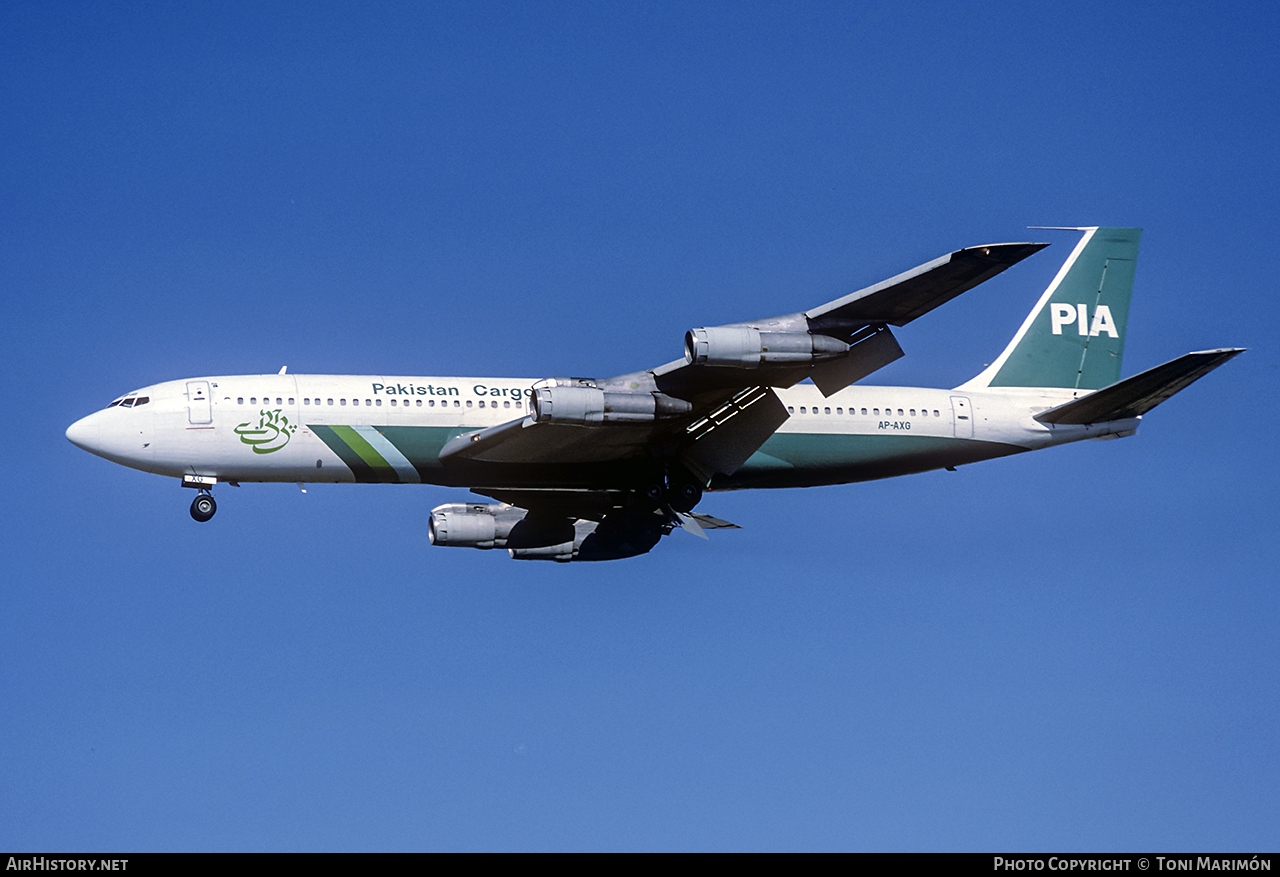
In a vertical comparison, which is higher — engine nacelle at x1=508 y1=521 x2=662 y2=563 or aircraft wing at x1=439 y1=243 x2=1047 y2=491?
aircraft wing at x1=439 y1=243 x2=1047 y2=491

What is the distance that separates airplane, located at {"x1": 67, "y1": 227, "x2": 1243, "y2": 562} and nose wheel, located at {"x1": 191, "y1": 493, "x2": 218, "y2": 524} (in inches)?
2.3

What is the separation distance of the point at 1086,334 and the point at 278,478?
990 inches

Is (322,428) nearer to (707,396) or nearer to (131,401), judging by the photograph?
(131,401)

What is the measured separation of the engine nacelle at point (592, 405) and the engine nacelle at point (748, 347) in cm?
228

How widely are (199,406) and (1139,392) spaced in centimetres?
2519

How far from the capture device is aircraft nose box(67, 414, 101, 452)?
120ft

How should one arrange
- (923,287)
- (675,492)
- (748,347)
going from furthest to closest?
(675,492) → (748,347) → (923,287)

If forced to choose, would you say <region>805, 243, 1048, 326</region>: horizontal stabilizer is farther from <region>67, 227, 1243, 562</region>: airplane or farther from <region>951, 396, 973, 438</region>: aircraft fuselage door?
<region>951, 396, 973, 438</region>: aircraft fuselage door

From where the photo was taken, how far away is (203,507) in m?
37.0

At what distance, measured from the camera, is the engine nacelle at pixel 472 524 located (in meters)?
41.0

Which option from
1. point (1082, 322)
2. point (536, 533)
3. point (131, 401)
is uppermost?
point (1082, 322)

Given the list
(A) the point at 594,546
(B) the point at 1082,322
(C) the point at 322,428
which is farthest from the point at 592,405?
(B) the point at 1082,322

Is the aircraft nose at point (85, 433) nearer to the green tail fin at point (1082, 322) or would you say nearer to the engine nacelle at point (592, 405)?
the engine nacelle at point (592, 405)

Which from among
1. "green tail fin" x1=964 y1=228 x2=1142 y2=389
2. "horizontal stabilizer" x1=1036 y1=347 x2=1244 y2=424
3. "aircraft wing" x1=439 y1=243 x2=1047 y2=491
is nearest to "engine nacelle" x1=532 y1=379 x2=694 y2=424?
"aircraft wing" x1=439 y1=243 x2=1047 y2=491
